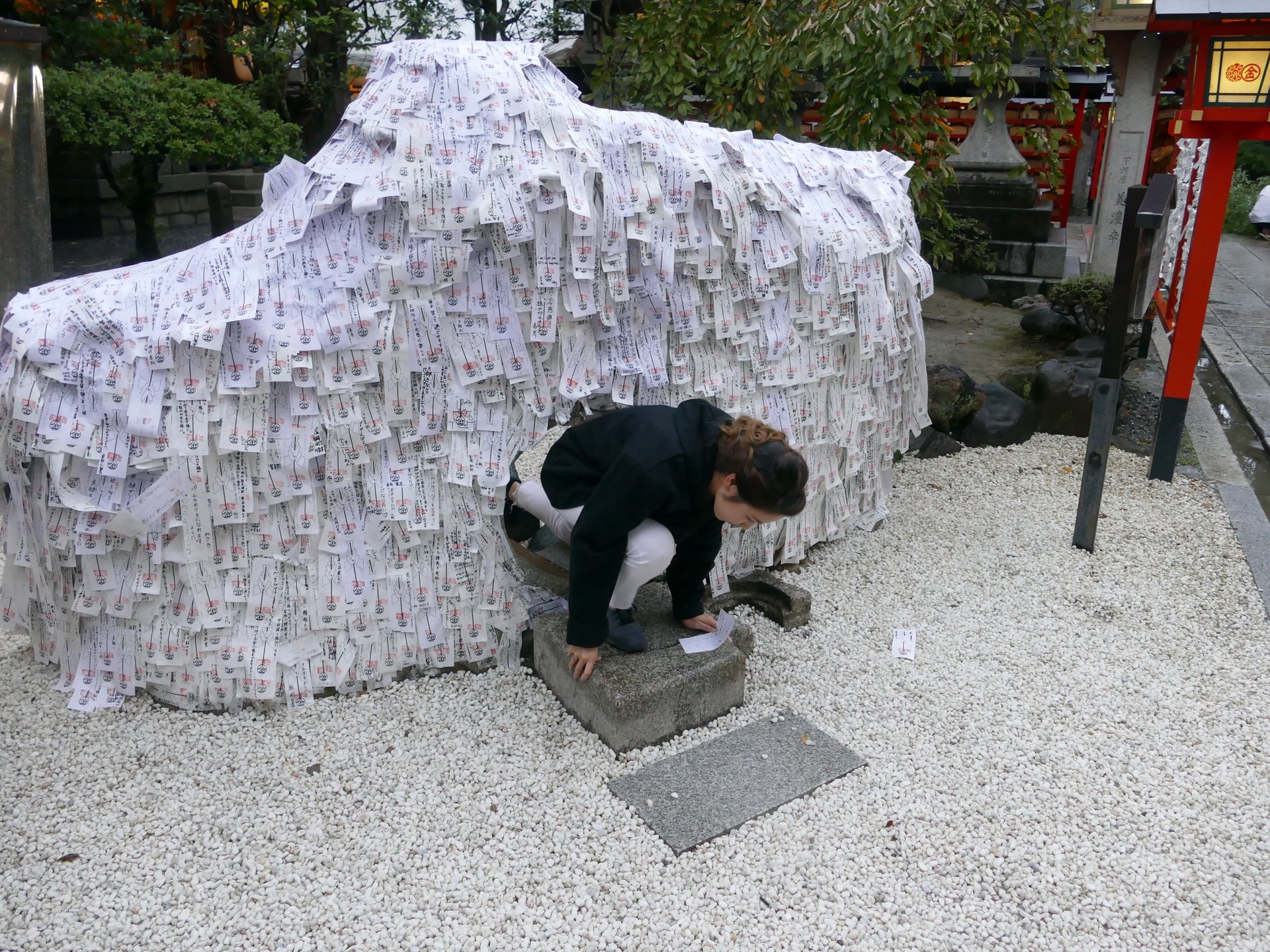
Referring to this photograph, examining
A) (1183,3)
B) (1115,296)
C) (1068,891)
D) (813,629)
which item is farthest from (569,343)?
(1183,3)

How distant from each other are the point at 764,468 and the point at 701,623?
2.87ft

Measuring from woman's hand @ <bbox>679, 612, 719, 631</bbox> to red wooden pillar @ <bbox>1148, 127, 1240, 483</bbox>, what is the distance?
377cm

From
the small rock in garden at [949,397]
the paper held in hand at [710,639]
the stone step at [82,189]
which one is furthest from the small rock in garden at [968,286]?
the stone step at [82,189]

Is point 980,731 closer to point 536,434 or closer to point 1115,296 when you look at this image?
point 536,434

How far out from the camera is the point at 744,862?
2.79 metres

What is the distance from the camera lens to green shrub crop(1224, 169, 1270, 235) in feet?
58.0

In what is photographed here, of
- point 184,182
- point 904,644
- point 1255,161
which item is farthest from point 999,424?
point 1255,161

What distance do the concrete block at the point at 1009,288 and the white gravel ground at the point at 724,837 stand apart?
260 inches

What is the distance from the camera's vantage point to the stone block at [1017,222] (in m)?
10.3

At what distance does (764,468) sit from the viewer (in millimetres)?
2898

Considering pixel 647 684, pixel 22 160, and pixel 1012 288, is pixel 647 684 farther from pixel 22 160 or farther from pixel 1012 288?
pixel 1012 288

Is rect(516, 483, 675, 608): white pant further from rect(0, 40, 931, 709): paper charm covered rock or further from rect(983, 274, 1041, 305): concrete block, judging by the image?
rect(983, 274, 1041, 305): concrete block

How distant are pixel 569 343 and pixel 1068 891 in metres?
2.45

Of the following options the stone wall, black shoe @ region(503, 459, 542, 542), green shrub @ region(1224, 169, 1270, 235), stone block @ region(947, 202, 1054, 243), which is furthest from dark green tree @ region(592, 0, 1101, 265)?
green shrub @ region(1224, 169, 1270, 235)
